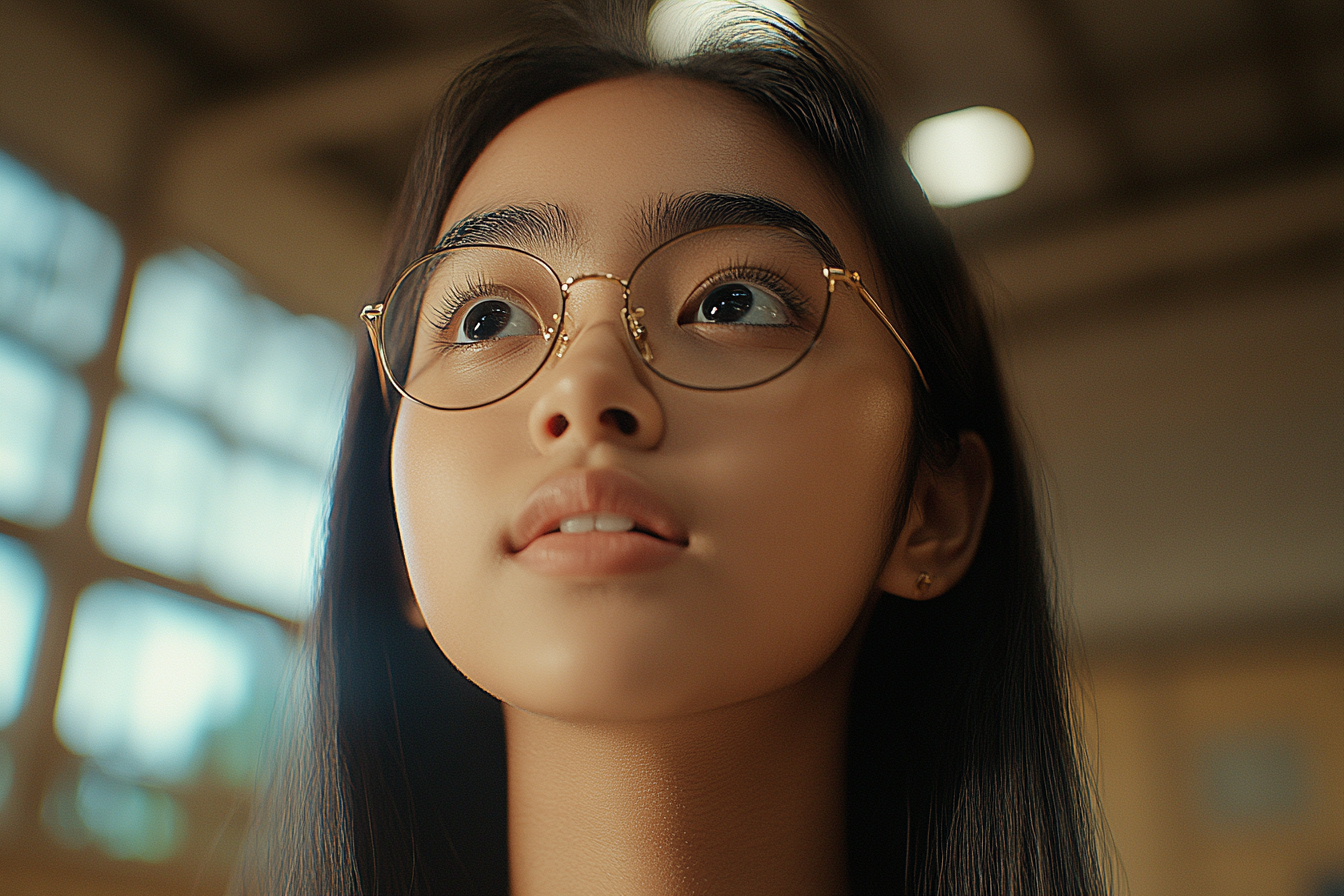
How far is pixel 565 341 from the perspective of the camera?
2.61ft

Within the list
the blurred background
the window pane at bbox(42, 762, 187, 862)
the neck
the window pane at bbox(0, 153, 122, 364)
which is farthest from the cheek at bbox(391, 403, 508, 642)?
the window pane at bbox(42, 762, 187, 862)

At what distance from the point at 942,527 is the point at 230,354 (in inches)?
154

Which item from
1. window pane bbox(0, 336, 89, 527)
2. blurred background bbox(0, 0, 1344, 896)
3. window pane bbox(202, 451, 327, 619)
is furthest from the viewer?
window pane bbox(202, 451, 327, 619)

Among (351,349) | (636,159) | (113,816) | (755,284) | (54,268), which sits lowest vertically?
(755,284)

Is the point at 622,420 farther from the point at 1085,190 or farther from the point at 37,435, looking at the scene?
the point at 1085,190

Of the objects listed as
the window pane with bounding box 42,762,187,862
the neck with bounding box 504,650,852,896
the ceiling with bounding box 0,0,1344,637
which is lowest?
the neck with bounding box 504,650,852,896

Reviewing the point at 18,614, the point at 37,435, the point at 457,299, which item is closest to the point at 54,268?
the point at 37,435

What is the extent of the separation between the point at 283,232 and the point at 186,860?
7.36 feet

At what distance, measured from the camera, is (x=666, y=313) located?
803 millimetres

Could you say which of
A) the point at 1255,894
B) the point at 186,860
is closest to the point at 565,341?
the point at 186,860

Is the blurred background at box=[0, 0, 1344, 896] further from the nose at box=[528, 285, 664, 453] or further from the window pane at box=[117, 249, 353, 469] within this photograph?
the nose at box=[528, 285, 664, 453]

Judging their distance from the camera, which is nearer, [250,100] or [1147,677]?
[250,100]

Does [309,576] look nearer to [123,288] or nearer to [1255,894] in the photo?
A: [123,288]

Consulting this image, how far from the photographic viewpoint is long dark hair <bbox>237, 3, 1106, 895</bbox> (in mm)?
966
